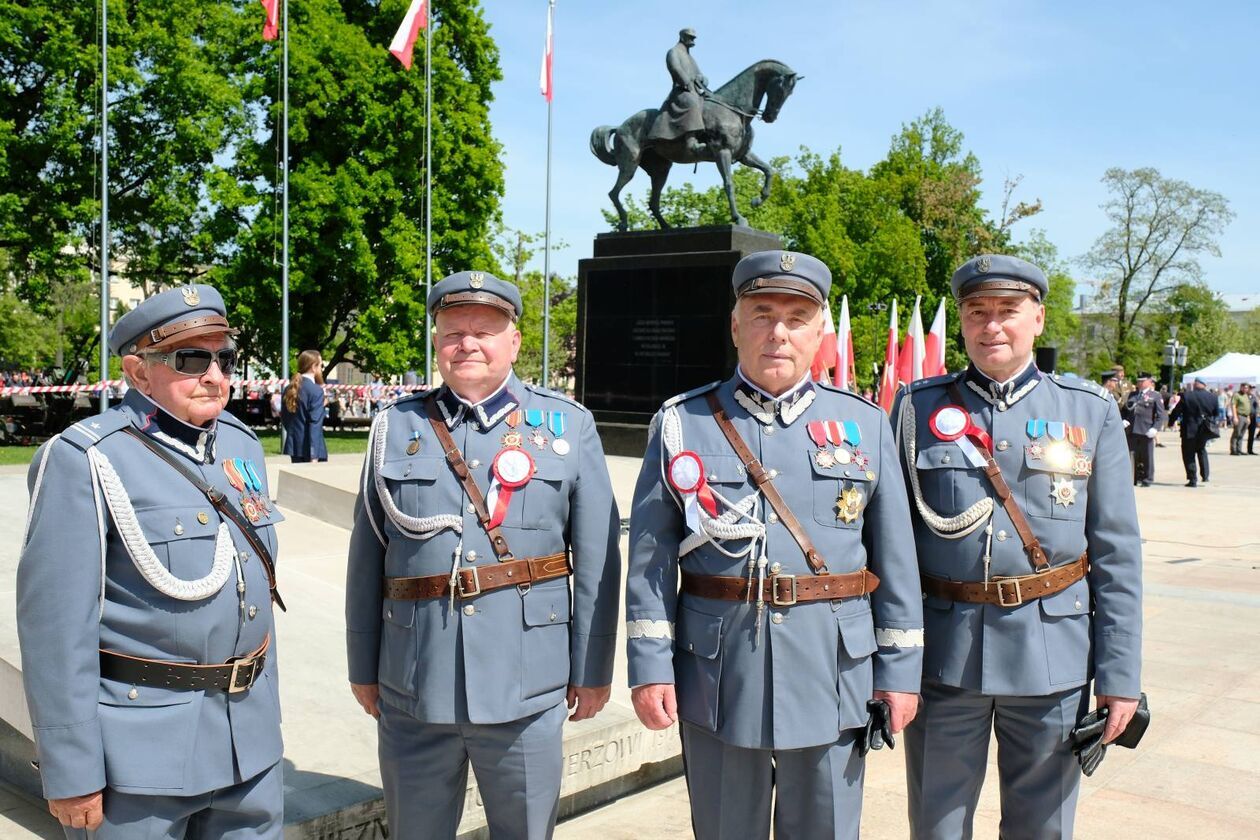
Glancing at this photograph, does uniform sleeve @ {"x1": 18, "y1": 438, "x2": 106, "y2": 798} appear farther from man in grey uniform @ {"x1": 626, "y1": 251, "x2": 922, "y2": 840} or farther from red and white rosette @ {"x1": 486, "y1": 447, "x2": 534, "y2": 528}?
man in grey uniform @ {"x1": 626, "y1": 251, "x2": 922, "y2": 840}

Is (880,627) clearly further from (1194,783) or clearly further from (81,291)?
(81,291)

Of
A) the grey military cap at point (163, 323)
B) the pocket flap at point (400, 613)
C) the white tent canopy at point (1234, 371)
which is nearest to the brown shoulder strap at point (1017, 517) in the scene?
the pocket flap at point (400, 613)

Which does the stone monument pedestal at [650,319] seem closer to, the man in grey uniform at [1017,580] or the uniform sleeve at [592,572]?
the man in grey uniform at [1017,580]

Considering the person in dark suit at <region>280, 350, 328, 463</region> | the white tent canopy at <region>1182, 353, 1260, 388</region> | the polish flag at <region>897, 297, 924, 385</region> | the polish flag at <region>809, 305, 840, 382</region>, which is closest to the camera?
the polish flag at <region>809, 305, 840, 382</region>

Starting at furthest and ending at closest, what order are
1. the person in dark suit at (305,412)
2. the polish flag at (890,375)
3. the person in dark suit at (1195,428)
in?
1. the person in dark suit at (1195,428)
2. the person in dark suit at (305,412)
3. the polish flag at (890,375)

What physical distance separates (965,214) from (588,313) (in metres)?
31.5

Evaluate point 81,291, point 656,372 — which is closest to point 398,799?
point 656,372

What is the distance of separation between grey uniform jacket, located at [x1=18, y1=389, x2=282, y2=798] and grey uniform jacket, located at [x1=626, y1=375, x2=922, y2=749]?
3.27 feet

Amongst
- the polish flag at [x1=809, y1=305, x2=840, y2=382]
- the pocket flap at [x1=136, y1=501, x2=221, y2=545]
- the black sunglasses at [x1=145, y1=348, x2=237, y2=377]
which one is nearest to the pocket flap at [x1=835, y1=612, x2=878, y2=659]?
the pocket flap at [x1=136, y1=501, x2=221, y2=545]

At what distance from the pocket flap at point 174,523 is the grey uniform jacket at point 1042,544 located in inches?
76.6

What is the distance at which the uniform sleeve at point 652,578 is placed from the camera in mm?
2596

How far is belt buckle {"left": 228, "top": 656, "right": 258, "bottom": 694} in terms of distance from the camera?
95.6 inches

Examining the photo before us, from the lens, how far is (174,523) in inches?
93.3

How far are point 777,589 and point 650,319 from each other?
40.0ft
